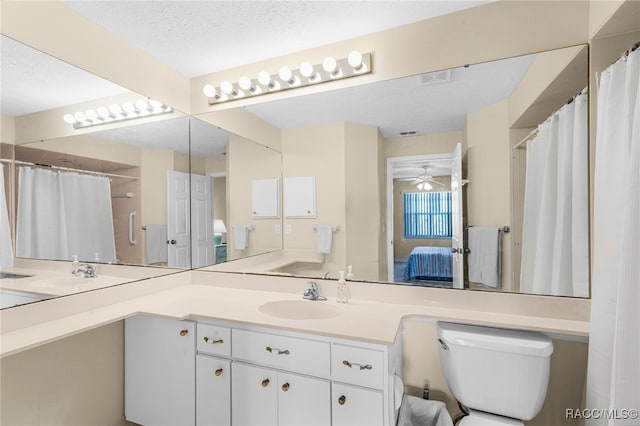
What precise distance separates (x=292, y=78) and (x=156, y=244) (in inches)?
56.0

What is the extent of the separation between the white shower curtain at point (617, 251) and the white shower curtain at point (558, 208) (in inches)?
8.0

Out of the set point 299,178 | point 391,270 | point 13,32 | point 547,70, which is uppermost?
point 13,32

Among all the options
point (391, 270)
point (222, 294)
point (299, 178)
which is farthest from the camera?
point (299, 178)

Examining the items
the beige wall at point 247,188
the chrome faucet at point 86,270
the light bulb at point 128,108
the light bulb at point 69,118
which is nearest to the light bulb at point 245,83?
the beige wall at point 247,188

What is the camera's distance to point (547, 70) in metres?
1.45

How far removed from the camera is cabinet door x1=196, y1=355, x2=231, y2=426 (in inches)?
57.4

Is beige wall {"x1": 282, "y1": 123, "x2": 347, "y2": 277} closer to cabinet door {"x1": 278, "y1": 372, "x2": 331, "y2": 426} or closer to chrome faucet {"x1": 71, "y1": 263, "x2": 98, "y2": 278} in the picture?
cabinet door {"x1": 278, "y1": 372, "x2": 331, "y2": 426}

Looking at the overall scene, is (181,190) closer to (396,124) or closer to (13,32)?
(13,32)

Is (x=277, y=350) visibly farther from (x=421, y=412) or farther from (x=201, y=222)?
(x=201, y=222)

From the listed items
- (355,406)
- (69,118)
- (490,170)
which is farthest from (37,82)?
(490,170)

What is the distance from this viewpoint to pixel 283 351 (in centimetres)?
135

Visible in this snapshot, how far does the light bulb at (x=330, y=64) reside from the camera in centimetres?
177

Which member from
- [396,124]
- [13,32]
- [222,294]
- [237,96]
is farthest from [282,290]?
[13,32]

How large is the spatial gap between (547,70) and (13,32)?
2.48 meters
